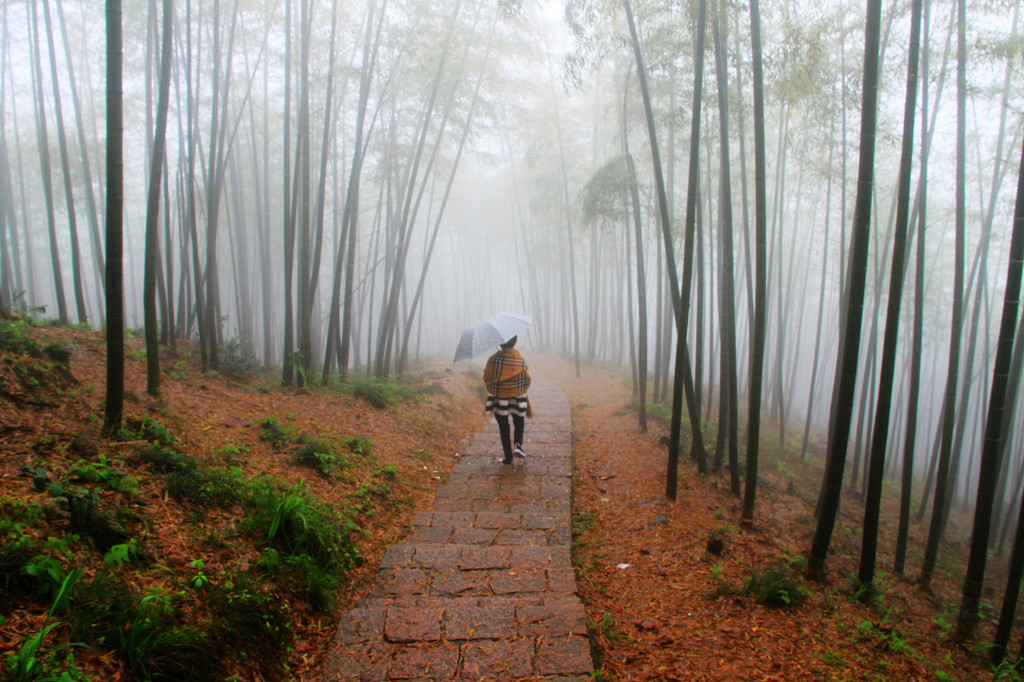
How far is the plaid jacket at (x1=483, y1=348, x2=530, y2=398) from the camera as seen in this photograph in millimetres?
4766

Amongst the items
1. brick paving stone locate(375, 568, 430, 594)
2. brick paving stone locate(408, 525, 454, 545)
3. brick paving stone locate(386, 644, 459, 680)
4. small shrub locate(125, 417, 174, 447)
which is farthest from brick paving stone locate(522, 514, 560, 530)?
small shrub locate(125, 417, 174, 447)

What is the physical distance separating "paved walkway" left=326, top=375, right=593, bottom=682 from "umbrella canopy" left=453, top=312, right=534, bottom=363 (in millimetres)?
1226

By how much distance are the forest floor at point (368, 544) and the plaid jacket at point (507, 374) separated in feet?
3.36

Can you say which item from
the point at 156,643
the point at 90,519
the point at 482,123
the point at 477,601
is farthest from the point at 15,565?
the point at 482,123

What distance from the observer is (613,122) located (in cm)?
1123

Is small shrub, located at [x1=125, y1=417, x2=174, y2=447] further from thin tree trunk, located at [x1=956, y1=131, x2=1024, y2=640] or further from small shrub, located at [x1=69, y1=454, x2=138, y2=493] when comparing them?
thin tree trunk, located at [x1=956, y1=131, x2=1024, y2=640]

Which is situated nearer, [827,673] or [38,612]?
[38,612]

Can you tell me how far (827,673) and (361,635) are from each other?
2.14 metres

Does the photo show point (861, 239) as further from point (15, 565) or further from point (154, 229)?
point (154, 229)

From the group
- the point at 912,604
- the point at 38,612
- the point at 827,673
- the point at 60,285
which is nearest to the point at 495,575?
the point at 827,673

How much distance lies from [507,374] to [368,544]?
1970 millimetres

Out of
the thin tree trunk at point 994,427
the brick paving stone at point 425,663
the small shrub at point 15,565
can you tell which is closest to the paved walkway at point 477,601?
the brick paving stone at point 425,663

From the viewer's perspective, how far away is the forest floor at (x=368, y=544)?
7.13ft

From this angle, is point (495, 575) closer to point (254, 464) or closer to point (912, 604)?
point (254, 464)
